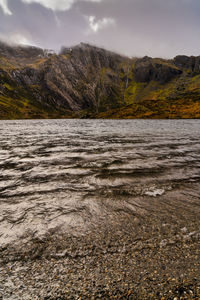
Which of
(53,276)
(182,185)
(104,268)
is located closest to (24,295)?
(53,276)

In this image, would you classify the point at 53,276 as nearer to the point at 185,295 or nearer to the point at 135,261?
the point at 135,261

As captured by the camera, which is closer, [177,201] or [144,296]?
[144,296]

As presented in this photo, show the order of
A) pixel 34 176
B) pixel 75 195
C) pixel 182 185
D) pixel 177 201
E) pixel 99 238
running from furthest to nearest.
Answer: pixel 34 176 → pixel 182 185 → pixel 75 195 → pixel 177 201 → pixel 99 238

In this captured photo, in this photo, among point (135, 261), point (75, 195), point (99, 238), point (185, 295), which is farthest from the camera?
point (75, 195)

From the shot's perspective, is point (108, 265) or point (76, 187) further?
point (76, 187)

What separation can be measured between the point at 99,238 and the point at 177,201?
3610 mm

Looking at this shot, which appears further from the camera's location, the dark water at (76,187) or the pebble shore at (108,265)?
the dark water at (76,187)

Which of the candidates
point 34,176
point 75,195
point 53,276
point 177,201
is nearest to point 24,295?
point 53,276

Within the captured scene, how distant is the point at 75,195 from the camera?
22.8 feet

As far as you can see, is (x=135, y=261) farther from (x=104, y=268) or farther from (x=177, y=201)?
(x=177, y=201)

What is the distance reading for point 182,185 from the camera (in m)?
7.82

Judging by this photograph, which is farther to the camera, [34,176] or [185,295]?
[34,176]

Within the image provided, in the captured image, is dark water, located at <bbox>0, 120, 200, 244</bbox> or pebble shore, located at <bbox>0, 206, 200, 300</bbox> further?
dark water, located at <bbox>0, 120, 200, 244</bbox>

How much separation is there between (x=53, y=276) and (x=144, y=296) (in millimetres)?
1757
